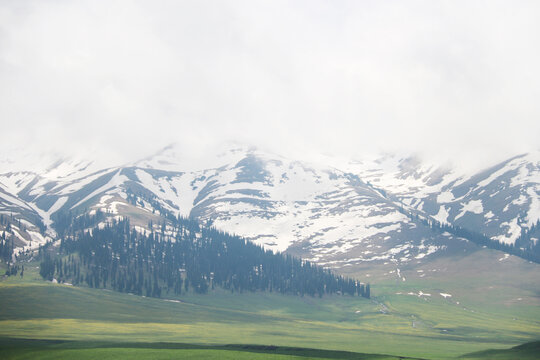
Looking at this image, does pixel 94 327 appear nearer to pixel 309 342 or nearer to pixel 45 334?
pixel 45 334

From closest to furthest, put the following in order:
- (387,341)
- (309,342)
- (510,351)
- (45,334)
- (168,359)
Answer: (168,359) < (510,351) < (45,334) < (309,342) < (387,341)

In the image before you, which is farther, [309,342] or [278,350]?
[309,342]

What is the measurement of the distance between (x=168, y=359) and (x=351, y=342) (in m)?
83.1

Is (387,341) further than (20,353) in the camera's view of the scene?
Yes

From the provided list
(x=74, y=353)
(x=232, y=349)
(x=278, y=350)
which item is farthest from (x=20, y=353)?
(x=278, y=350)

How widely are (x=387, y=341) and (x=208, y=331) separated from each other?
6274cm

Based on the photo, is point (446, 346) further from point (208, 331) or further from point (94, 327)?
point (94, 327)

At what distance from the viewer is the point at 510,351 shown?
13138 cm

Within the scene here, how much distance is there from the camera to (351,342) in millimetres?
185875

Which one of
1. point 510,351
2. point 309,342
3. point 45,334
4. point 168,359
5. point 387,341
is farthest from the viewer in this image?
point 387,341

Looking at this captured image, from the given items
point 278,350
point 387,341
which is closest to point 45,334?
point 278,350

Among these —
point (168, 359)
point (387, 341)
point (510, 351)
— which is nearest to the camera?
point (168, 359)

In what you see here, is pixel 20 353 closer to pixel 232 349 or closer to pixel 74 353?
pixel 74 353

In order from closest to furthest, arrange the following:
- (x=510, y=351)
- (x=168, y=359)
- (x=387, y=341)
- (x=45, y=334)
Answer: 1. (x=168, y=359)
2. (x=510, y=351)
3. (x=45, y=334)
4. (x=387, y=341)
